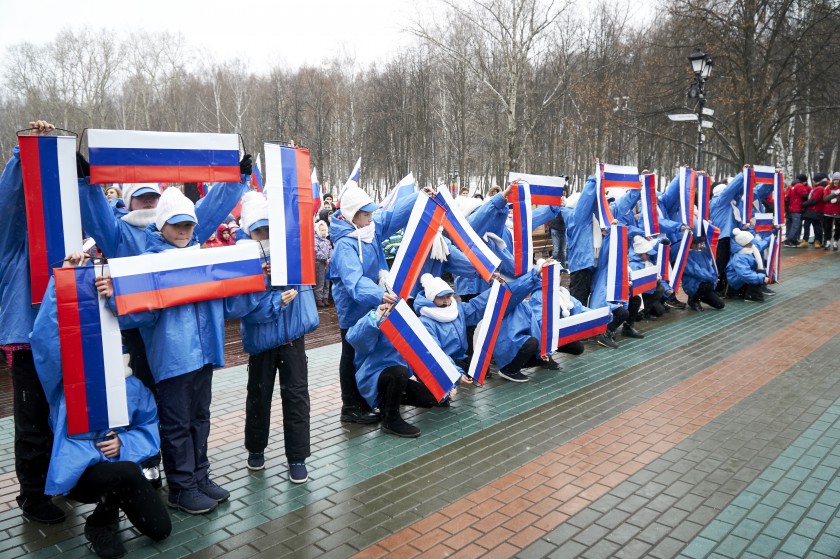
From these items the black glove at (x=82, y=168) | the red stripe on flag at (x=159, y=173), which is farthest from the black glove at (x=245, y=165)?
the black glove at (x=82, y=168)

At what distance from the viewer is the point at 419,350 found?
5.52 metres

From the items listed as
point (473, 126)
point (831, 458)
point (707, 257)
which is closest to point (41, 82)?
point (473, 126)

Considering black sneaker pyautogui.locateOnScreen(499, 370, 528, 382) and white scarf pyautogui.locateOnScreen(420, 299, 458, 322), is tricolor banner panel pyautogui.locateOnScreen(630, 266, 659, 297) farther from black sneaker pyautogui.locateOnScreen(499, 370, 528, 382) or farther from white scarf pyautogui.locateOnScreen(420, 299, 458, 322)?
white scarf pyautogui.locateOnScreen(420, 299, 458, 322)

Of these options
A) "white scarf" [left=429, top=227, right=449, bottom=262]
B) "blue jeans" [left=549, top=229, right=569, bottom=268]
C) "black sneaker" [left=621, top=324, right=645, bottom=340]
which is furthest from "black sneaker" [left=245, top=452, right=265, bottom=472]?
"blue jeans" [left=549, top=229, right=569, bottom=268]

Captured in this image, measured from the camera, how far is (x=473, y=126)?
35719mm

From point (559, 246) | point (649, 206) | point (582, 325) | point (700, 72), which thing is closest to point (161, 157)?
point (582, 325)

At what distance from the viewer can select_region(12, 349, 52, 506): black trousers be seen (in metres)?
4.05

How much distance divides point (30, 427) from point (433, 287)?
3.34 meters

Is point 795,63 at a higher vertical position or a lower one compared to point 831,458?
higher

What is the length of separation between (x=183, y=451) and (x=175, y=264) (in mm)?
1207

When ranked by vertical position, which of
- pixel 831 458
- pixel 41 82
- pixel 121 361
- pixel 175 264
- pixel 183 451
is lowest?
pixel 831 458

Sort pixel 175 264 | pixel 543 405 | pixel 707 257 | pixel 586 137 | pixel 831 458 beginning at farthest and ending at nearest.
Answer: pixel 586 137, pixel 707 257, pixel 543 405, pixel 831 458, pixel 175 264

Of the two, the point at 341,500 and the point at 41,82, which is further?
the point at 41,82

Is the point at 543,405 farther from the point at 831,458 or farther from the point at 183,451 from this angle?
the point at 183,451
